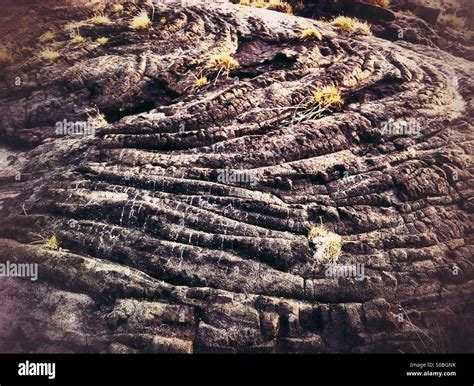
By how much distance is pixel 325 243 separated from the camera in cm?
813

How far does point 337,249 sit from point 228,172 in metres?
3.13

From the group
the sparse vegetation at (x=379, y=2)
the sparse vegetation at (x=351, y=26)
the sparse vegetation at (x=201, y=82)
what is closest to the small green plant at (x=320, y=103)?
the sparse vegetation at (x=201, y=82)

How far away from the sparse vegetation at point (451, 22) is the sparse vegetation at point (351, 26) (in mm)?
4041

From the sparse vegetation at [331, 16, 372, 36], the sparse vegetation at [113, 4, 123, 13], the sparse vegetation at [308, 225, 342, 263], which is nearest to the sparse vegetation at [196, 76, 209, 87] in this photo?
the sparse vegetation at [308, 225, 342, 263]

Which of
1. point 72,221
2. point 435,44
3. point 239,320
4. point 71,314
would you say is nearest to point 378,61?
point 435,44

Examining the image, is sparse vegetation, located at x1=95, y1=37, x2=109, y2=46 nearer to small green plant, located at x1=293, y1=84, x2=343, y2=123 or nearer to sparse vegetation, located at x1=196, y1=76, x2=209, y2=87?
sparse vegetation, located at x1=196, y1=76, x2=209, y2=87

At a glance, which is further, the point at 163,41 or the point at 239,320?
the point at 163,41

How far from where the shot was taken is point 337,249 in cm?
802

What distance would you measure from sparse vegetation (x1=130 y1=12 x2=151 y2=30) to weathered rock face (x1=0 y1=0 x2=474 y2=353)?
1.09m

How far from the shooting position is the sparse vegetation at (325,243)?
797cm

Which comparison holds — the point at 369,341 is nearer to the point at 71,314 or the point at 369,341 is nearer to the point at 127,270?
the point at 127,270

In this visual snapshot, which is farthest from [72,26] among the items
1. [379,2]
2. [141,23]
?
[379,2]

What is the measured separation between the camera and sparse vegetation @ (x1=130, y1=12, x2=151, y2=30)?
44.0ft

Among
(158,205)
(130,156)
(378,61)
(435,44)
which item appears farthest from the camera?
(435,44)
